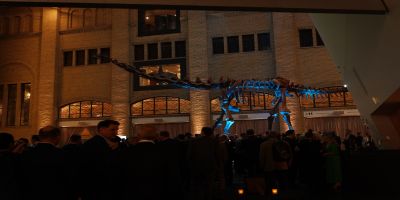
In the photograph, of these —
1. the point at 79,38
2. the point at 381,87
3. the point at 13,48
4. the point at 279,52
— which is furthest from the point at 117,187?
the point at 13,48

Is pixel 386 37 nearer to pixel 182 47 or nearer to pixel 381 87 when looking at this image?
pixel 381 87

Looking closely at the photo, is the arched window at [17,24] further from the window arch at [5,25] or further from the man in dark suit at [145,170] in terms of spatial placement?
the man in dark suit at [145,170]

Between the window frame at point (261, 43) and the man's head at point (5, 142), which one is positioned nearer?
the man's head at point (5, 142)

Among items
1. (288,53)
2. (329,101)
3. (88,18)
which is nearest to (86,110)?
(88,18)

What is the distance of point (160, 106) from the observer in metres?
24.9

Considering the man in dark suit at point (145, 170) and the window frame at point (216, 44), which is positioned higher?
the window frame at point (216, 44)

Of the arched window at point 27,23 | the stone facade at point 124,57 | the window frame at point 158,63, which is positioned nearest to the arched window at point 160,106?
the stone facade at point 124,57

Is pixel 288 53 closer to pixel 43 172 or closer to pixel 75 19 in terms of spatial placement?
pixel 75 19

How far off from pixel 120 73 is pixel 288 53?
1136cm

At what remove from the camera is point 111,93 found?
25.1 m

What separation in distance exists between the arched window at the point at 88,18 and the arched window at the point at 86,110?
5952mm

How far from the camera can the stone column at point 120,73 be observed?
2466 cm

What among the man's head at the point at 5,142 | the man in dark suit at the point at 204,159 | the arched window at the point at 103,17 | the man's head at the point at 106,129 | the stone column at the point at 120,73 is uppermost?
the arched window at the point at 103,17

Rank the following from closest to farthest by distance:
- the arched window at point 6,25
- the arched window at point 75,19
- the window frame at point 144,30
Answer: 1. the window frame at point 144,30
2. the arched window at point 75,19
3. the arched window at point 6,25
